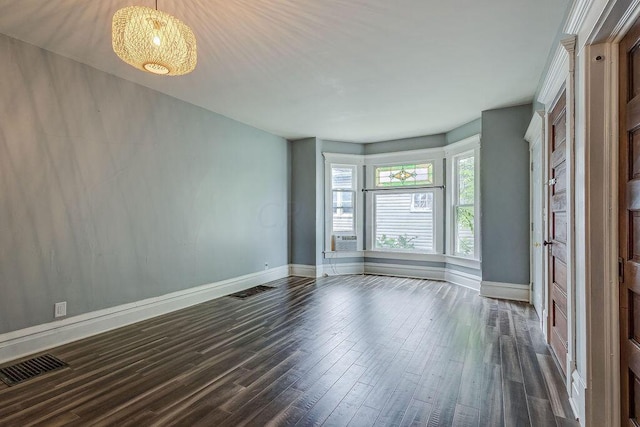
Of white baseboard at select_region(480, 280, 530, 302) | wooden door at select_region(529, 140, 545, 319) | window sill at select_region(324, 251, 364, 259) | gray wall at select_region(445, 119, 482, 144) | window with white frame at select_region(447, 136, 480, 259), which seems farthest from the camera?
window sill at select_region(324, 251, 364, 259)

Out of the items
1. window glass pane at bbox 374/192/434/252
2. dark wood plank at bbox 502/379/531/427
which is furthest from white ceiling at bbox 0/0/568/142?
dark wood plank at bbox 502/379/531/427

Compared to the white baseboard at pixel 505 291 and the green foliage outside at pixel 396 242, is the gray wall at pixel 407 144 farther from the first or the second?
the white baseboard at pixel 505 291

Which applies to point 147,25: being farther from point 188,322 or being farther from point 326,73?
point 188,322

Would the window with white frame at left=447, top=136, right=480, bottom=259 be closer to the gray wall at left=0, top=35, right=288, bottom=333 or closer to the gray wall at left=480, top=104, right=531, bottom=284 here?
the gray wall at left=480, top=104, right=531, bottom=284

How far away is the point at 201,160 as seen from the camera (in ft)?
14.7

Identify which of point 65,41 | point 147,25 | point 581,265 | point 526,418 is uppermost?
point 65,41

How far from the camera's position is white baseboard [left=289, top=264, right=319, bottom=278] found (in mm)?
6176

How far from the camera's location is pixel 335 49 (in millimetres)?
2945

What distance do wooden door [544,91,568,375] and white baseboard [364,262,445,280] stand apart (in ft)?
9.57

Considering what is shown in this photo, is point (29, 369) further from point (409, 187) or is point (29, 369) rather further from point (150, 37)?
point (409, 187)

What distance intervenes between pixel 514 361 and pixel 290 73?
11.3ft

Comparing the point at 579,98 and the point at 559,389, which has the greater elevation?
the point at 579,98

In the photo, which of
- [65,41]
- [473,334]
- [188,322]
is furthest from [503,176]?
[65,41]

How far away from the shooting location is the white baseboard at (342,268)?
250 inches
